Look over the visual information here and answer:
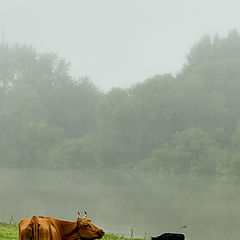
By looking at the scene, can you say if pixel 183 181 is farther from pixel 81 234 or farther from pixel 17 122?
pixel 81 234

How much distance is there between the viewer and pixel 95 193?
2611 centimetres

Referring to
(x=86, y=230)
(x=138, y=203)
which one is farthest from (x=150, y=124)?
(x=86, y=230)

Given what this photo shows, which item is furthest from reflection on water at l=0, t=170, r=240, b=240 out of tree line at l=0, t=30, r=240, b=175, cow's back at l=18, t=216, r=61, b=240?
cow's back at l=18, t=216, r=61, b=240

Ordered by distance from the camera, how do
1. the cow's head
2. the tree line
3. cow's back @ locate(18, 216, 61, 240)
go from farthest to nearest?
the tree line < the cow's head < cow's back @ locate(18, 216, 61, 240)

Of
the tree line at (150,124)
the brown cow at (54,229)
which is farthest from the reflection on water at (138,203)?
the brown cow at (54,229)

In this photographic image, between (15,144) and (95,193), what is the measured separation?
24.2 metres

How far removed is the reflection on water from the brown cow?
27.1 ft

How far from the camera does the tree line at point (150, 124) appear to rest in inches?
1515

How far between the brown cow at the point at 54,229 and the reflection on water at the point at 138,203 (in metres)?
8.25

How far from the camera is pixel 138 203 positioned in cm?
2223

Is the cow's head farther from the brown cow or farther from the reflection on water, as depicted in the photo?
the reflection on water

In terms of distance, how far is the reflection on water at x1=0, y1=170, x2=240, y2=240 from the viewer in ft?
52.5

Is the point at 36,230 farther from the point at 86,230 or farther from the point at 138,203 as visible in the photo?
the point at 138,203

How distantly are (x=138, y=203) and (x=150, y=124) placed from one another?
21.9m
